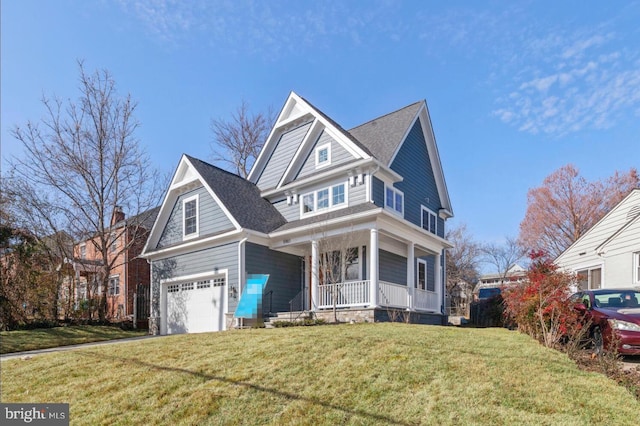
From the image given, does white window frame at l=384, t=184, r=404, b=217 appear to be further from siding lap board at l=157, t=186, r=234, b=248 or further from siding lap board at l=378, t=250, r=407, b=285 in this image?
siding lap board at l=157, t=186, r=234, b=248

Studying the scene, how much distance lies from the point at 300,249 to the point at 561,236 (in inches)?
1071

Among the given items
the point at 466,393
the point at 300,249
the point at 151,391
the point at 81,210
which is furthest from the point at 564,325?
the point at 81,210

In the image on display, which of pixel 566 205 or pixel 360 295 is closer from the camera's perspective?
pixel 360 295

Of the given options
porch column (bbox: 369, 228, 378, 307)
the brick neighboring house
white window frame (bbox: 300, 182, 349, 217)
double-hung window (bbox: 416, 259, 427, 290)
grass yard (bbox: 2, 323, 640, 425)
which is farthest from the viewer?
the brick neighboring house

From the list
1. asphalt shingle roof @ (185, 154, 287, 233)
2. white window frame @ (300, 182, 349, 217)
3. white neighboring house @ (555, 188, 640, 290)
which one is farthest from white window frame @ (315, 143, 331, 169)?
white neighboring house @ (555, 188, 640, 290)

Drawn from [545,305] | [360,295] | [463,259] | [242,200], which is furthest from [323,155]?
[463,259]

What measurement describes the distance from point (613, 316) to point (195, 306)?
13415mm

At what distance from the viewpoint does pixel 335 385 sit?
5.80 metres

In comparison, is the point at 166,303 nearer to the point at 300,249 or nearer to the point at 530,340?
the point at 300,249

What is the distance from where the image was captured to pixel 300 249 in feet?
53.7

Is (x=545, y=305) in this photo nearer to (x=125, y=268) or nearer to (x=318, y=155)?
(x=318, y=155)

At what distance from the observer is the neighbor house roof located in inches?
641

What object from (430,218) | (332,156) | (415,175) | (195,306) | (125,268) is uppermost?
(332,156)

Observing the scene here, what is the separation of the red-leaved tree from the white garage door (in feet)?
32.1
